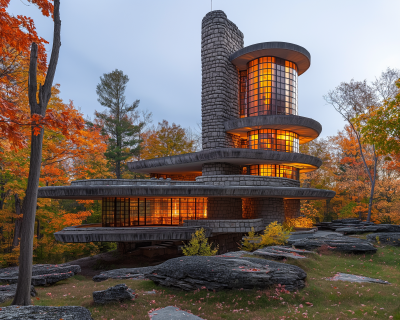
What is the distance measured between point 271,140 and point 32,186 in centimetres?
2074

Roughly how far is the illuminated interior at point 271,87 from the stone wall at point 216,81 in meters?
2.07

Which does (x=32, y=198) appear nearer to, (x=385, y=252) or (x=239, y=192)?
(x=239, y=192)

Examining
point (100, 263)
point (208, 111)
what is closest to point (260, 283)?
point (100, 263)

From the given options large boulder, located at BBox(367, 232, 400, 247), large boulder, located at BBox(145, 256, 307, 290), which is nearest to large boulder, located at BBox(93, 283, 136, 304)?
large boulder, located at BBox(145, 256, 307, 290)

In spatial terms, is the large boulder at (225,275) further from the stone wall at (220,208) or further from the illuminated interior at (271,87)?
the illuminated interior at (271,87)

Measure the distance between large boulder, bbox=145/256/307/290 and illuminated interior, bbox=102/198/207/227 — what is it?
1092 centimetres

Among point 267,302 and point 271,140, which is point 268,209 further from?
point 267,302

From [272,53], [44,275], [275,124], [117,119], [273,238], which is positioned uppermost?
[272,53]

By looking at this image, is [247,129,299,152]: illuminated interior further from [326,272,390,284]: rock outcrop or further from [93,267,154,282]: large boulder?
[93,267,154,282]: large boulder

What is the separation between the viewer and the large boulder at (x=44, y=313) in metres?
4.55

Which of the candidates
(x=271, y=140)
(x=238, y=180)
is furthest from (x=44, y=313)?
(x=271, y=140)

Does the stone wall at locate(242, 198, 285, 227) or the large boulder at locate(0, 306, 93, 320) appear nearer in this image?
the large boulder at locate(0, 306, 93, 320)

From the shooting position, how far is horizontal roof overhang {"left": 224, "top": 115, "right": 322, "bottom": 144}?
75.2 ft

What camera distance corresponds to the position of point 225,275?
24.7 ft
